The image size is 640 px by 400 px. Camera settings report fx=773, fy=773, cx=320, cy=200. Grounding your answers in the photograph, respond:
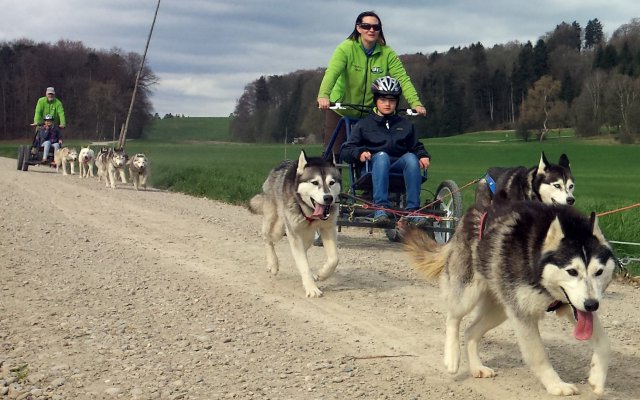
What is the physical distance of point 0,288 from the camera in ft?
24.7

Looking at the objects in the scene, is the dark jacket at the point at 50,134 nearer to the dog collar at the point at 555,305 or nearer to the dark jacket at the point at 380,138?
the dark jacket at the point at 380,138

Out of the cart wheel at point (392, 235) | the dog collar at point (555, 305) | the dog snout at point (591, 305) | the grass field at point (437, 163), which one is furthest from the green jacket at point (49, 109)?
the dog snout at point (591, 305)

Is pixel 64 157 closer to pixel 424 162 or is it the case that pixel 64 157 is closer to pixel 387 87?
pixel 387 87

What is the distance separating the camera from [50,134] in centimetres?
2623

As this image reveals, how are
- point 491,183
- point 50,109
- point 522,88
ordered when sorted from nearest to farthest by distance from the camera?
point 491,183, point 50,109, point 522,88

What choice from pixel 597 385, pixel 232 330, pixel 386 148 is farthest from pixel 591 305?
pixel 386 148

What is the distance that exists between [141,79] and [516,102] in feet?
220

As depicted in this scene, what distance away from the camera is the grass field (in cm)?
1688

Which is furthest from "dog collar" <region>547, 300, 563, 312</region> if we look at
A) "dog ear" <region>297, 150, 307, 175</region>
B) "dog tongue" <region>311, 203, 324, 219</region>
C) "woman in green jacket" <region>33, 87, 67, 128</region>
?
"woman in green jacket" <region>33, 87, 67, 128</region>

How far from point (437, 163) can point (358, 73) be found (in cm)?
3995

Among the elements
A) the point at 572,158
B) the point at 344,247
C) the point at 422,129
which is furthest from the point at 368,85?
the point at 422,129

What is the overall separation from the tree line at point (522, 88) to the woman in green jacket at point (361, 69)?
3736cm

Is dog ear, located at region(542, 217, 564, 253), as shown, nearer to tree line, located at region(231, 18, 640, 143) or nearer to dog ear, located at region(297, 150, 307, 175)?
dog ear, located at region(297, 150, 307, 175)

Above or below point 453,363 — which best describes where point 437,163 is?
below
